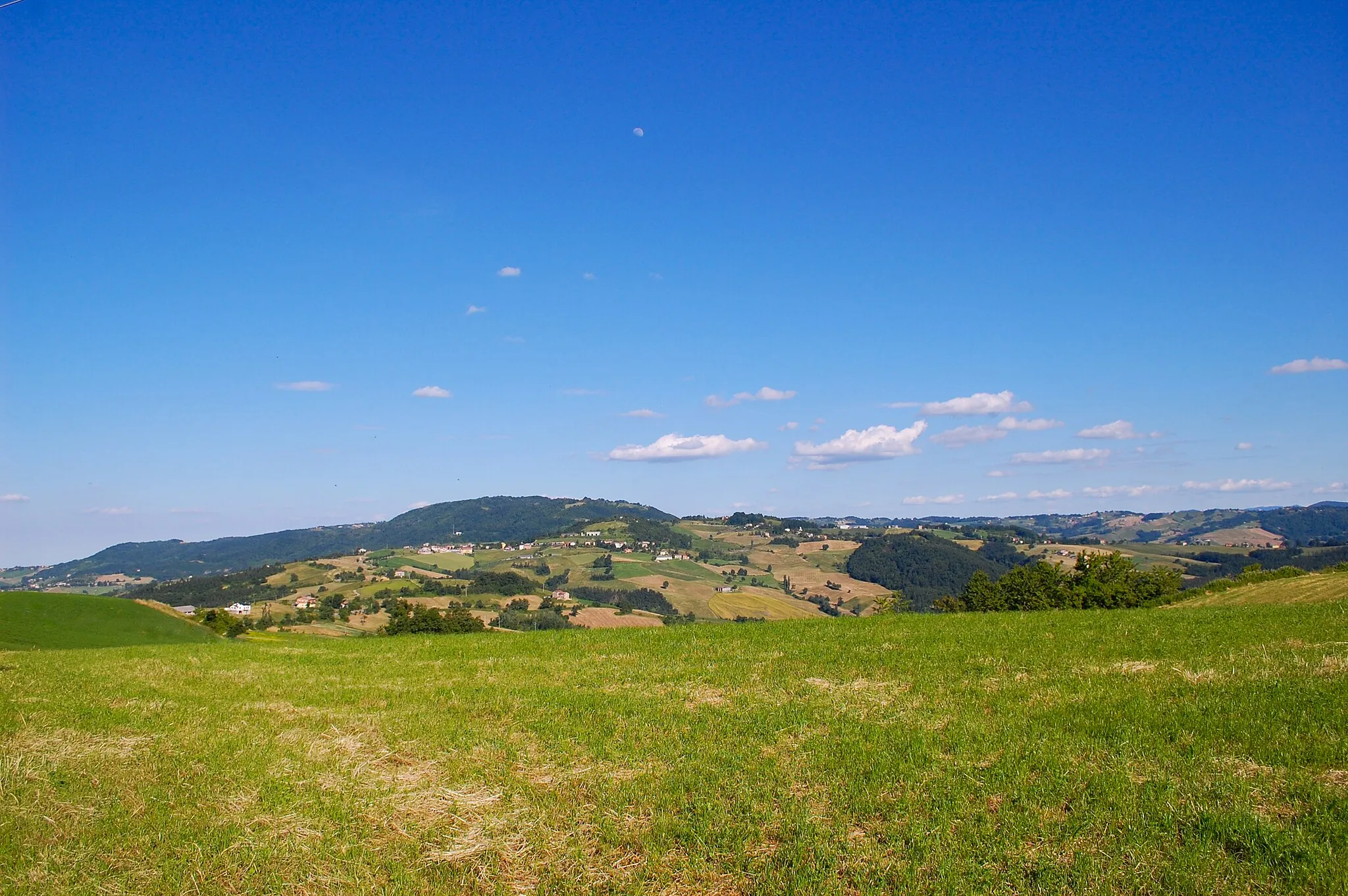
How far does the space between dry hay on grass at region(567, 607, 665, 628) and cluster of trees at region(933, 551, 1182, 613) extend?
223 feet

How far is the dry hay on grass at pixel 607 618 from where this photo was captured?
123 metres

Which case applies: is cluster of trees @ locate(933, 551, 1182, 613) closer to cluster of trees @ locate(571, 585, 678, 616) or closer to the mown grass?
the mown grass

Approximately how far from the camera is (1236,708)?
35.2 feet

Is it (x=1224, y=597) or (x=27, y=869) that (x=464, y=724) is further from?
(x=1224, y=597)

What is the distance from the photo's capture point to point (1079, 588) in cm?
5150

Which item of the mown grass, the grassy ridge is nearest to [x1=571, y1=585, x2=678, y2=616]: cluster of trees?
the grassy ridge

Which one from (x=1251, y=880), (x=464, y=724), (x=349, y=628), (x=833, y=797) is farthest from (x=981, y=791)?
(x=349, y=628)

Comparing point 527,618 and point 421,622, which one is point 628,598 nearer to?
point 527,618

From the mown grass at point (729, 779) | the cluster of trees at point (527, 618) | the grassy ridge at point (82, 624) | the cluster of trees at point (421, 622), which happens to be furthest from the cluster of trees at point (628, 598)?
the mown grass at point (729, 779)

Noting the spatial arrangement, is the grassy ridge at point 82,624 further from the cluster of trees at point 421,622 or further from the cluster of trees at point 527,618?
the cluster of trees at point 527,618

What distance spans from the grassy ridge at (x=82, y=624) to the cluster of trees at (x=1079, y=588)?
4878cm

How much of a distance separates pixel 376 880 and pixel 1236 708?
11.5m

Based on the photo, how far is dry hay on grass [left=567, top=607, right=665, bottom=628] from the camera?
122656 millimetres

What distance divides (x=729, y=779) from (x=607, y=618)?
411 feet
